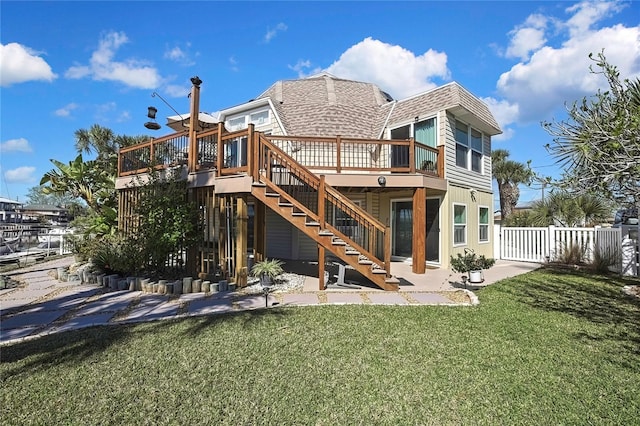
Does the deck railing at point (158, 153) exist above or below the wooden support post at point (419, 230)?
above

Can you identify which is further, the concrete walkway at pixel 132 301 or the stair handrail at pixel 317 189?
the stair handrail at pixel 317 189

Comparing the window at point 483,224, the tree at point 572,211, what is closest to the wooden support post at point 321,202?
the window at point 483,224

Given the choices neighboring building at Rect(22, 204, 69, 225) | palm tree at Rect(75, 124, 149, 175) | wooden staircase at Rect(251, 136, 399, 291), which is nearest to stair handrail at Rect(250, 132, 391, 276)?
wooden staircase at Rect(251, 136, 399, 291)

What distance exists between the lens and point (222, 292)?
6.95 m

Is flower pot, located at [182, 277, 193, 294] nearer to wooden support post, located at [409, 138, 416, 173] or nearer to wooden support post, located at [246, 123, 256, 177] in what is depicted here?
wooden support post, located at [246, 123, 256, 177]

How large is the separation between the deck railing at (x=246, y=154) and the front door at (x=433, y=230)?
1152 mm

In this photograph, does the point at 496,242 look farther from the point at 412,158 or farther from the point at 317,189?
the point at 317,189

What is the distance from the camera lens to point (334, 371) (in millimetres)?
3344

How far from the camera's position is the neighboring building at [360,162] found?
782 cm

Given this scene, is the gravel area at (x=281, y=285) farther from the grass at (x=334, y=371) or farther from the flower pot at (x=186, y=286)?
the grass at (x=334, y=371)

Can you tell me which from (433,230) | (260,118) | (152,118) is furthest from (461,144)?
(152,118)

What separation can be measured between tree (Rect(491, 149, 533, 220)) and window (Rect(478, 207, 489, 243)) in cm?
1210

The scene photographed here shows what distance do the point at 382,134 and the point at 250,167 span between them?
6766 millimetres

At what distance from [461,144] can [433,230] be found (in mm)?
3331
